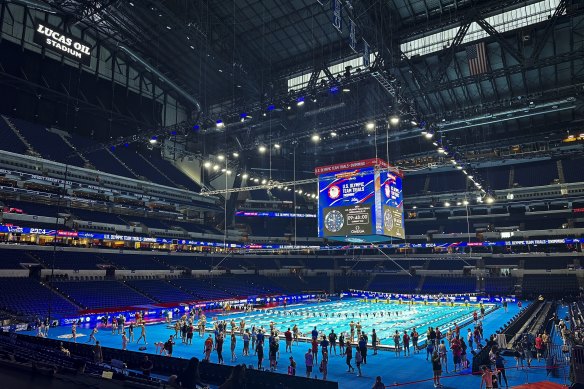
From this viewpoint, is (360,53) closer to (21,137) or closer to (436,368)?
(436,368)

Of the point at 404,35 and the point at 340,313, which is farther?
the point at 340,313

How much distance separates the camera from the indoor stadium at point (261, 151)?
1823 cm

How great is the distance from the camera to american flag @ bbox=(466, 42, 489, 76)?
3008 cm

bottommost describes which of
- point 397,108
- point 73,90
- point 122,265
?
point 122,265

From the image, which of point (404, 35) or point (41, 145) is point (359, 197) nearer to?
point (404, 35)

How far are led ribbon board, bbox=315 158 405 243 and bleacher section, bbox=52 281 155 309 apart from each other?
74.6 ft

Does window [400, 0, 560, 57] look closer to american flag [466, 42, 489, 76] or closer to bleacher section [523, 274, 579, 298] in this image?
american flag [466, 42, 489, 76]

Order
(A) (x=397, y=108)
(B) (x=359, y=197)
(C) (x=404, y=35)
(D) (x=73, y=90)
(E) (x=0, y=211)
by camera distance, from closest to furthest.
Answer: (B) (x=359, y=197)
(A) (x=397, y=108)
(C) (x=404, y=35)
(E) (x=0, y=211)
(D) (x=73, y=90)

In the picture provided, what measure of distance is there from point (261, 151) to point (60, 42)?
15298 millimetres

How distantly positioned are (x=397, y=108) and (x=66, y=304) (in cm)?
2848

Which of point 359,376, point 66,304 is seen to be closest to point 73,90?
point 66,304

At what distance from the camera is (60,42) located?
27625mm

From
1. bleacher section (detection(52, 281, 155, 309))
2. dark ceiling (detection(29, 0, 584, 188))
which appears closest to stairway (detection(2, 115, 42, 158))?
bleacher section (detection(52, 281, 155, 309))

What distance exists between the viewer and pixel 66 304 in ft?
105
